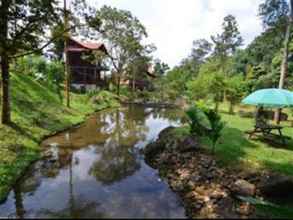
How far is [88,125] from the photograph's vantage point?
17188 mm

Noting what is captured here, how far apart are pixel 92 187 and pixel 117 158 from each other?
9.92 ft

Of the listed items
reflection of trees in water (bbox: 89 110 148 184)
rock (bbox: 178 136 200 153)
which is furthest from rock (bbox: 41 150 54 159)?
rock (bbox: 178 136 200 153)

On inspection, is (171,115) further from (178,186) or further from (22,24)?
(178,186)

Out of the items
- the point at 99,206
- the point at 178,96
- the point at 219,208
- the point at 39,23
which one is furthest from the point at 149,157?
the point at 178,96

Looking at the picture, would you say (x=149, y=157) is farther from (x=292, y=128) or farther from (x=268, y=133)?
(x=292, y=128)

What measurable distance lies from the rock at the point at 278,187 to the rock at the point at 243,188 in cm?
37

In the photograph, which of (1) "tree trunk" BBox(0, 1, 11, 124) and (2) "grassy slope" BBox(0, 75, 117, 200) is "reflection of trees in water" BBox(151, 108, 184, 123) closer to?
(2) "grassy slope" BBox(0, 75, 117, 200)

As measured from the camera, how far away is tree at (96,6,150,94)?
34.7m

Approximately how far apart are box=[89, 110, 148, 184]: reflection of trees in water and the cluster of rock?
0.89 m

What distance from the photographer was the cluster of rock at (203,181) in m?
5.34

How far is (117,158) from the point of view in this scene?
1014cm

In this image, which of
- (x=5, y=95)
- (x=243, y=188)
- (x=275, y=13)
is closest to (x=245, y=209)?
(x=243, y=188)

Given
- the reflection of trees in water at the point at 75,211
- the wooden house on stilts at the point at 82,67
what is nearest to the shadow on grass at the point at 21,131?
the reflection of trees in water at the point at 75,211

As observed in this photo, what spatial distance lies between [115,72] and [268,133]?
31.6 metres
